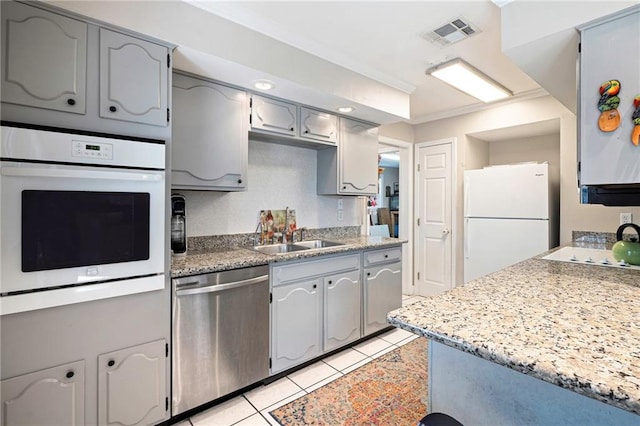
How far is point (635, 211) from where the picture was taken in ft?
8.78

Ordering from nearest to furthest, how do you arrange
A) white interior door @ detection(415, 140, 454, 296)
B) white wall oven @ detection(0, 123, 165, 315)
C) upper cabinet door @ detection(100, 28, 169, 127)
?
1. white wall oven @ detection(0, 123, 165, 315)
2. upper cabinet door @ detection(100, 28, 169, 127)
3. white interior door @ detection(415, 140, 454, 296)

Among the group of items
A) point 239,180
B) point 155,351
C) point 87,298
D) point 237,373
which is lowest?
point 237,373

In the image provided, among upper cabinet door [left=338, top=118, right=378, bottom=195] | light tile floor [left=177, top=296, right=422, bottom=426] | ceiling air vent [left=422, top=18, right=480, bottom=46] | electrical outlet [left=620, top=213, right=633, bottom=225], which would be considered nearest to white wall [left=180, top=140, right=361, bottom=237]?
upper cabinet door [left=338, top=118, right=378, bottom=195]

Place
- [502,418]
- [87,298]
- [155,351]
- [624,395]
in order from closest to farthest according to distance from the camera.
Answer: [624,395], [502,418], [87,298], [155,351]

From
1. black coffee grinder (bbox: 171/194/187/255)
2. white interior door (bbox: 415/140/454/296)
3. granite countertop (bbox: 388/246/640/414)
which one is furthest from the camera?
white interior door (bbox: 415/140/454/296)

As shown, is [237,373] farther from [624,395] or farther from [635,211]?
[635,211]

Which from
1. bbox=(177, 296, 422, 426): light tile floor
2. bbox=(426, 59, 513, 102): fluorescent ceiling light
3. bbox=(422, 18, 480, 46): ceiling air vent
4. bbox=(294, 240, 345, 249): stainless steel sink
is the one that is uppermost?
bbox=(422, 18, 480, 46): ceiling air vent

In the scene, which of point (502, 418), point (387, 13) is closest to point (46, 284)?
point (502, 418)

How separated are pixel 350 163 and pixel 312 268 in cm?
120

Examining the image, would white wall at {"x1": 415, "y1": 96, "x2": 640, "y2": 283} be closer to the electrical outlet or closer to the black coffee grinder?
the electrical outlet

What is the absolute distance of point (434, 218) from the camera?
13.6 feet

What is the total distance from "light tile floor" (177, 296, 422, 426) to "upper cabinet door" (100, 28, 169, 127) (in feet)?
5.62

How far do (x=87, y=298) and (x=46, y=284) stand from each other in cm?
17

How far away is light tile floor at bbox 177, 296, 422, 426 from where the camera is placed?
5.88 feet
